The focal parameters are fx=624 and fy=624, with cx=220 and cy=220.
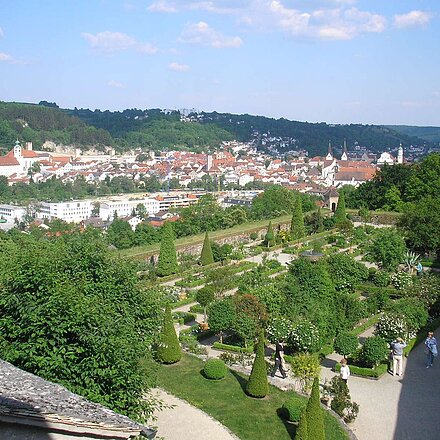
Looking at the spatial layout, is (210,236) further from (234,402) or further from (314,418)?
(314,418)

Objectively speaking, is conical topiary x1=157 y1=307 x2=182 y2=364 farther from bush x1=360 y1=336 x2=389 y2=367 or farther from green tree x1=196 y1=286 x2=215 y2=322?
green tree x1=196 y1=286 x2=215 y2=322

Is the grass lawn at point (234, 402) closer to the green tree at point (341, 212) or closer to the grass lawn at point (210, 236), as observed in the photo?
the grass lawn at point (210, 236)

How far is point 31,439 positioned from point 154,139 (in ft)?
491

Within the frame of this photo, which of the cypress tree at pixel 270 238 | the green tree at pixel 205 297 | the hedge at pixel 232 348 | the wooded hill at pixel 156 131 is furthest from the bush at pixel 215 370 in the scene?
the wooded hill at pixel 156 131

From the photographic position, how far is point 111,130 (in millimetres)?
160375

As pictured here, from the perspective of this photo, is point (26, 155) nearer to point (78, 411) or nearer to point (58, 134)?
point (58, 134)

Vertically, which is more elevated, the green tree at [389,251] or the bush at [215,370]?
→ the green tree at [389,251]

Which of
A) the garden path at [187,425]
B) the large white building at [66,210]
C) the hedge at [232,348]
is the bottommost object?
the large white building at [66,210]

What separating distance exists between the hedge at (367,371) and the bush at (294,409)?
2.47 metres

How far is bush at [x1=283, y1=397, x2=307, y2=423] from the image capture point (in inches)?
405

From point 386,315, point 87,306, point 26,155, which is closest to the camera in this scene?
point 87,306

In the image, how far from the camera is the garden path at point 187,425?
9586 millimetres

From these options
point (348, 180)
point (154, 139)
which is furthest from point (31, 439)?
point (154, 139)

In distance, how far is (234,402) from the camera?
11.1m
